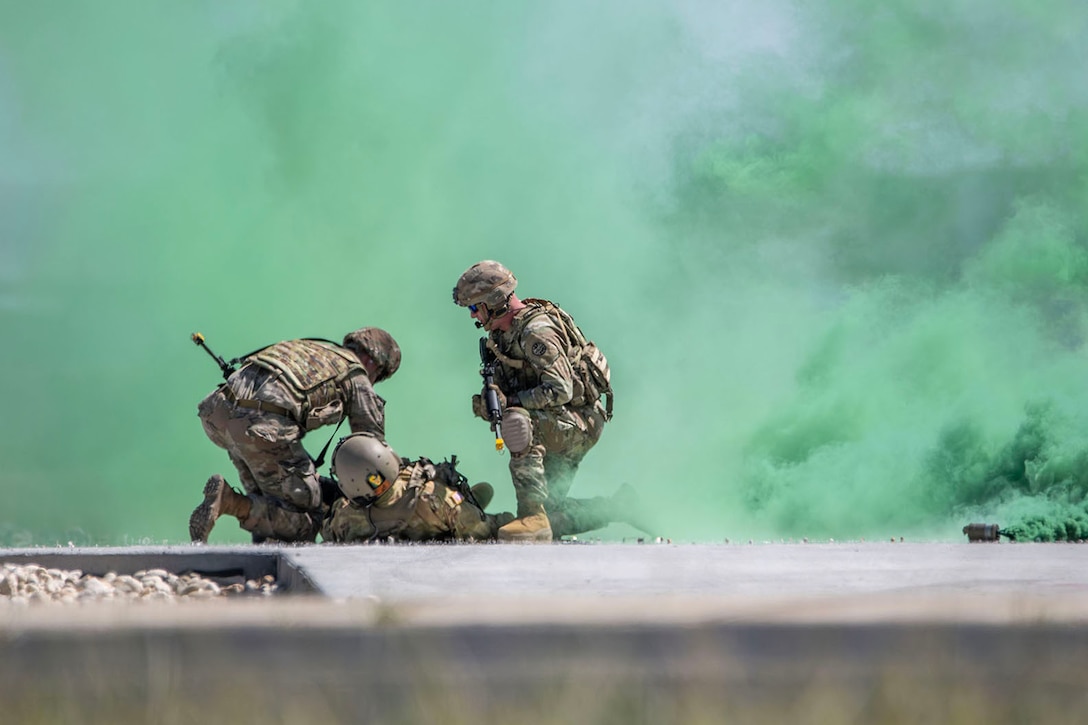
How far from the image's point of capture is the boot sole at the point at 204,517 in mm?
7313

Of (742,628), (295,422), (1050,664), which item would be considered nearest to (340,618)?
(742,628)

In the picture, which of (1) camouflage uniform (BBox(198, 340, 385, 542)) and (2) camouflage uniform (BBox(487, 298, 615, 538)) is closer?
(2) camouflage uniform (BBox(487, 298, 615, 538))

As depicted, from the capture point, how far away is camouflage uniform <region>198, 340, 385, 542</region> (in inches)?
294

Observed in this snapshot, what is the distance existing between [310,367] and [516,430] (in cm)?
130

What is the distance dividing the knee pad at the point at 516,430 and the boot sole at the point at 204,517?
5.48ft

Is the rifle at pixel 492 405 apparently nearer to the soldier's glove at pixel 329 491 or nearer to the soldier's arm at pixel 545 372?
the soldier's arm at pixel 545 372

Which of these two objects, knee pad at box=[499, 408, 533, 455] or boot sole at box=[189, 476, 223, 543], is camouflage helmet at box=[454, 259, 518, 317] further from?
boot sole at box=[189, 476, 223, 543]

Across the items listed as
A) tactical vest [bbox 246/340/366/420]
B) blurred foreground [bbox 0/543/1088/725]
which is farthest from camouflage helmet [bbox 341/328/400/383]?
blurred foreground [bbox 0/543/1088/725]

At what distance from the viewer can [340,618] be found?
75.9 inches

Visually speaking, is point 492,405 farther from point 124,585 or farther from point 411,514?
point 124,585

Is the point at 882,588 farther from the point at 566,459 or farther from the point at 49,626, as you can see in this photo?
the point at 566,459

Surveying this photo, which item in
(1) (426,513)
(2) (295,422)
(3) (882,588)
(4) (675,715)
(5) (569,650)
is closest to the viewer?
(4) (675,715)

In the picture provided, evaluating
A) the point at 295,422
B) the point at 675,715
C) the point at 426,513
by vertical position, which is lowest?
the point at 675,715

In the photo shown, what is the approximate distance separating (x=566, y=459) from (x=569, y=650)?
232 inches
